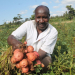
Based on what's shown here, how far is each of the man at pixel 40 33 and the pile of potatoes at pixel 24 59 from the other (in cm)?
51

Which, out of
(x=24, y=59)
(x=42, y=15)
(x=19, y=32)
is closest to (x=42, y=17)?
(x=42, y=15)

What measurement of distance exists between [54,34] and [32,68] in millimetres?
1053

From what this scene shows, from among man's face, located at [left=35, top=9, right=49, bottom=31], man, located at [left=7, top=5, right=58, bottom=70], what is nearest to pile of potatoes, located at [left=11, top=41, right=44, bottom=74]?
man, located at [left=7, top=5, right=58, bottom=70]

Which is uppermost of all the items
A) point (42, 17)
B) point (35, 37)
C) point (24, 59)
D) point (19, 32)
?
point (42, 17)

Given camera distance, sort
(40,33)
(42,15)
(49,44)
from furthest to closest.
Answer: (40,33) < (49,44) < (42,15)

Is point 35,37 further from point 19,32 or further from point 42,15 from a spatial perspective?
point 42,15

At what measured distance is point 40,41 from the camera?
2207mm

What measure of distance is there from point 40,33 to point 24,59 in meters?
0.95

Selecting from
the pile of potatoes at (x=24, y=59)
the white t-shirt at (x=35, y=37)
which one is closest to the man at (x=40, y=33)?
the white t-shirt at (x=35, y=37)

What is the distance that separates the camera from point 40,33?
229cm

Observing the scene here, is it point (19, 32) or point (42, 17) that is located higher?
point (42, 17)

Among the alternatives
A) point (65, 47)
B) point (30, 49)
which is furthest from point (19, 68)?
point (65, 47)

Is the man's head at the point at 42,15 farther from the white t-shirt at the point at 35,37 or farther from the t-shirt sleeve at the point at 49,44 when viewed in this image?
the t-shirt sleeve at the point at 49,44

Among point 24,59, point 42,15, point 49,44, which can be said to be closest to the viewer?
point 24,59
